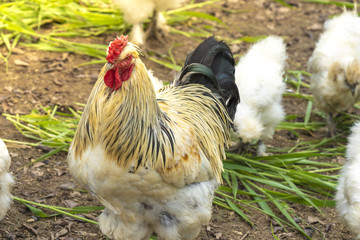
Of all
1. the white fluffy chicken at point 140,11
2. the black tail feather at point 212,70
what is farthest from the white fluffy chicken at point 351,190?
the white fluffy chicken at point 140,11

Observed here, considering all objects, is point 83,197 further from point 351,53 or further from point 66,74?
point 351,53

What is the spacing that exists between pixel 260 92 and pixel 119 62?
7.96 feet

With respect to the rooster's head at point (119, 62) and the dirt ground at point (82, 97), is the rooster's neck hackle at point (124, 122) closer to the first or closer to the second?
the rooster's head at point (119, 62)

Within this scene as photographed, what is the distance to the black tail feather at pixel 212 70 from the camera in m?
4.03

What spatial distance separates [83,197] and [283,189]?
6.37 feet

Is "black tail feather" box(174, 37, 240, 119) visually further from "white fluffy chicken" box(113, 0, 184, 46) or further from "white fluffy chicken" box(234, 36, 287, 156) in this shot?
"white fluffy chicken" box(113, 0, 184, 46)

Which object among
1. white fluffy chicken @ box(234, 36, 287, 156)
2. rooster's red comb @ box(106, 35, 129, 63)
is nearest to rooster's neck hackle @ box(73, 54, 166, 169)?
rooster's red comb @ box(106, 35, 129, 63)

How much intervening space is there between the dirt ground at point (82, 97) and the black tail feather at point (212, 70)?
1.17 metres

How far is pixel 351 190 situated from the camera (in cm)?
380

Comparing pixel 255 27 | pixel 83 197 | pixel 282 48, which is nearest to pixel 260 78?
pixel 282 48

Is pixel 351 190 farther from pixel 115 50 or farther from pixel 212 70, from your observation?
pixel 115 50

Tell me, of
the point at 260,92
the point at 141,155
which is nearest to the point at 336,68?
the point at 260,92

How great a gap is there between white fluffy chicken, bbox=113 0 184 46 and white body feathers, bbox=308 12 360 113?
82.6 inches

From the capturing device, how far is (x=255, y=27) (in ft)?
25.8
